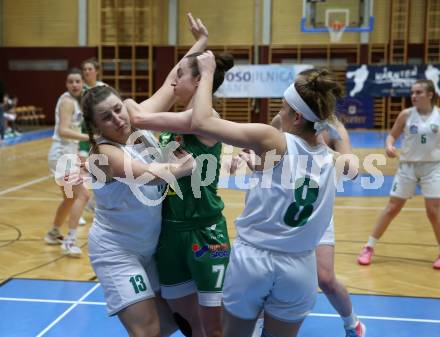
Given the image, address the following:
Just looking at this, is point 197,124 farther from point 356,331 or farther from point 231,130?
point 356,331

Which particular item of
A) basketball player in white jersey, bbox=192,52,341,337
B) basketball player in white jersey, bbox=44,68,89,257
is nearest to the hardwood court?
basketball player in white jersey, bbox=44,68,89,257

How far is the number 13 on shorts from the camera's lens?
2906 millimetres

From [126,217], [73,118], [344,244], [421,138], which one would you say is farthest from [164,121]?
[344,244]

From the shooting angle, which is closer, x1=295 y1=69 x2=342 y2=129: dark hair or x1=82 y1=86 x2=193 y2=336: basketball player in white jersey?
x1=295 y1=69 x2=342 y2=129: dark hair

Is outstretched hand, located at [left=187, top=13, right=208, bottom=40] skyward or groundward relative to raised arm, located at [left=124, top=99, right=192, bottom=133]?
skyward

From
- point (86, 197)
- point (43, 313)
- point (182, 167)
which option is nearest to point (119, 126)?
point (182, 167)

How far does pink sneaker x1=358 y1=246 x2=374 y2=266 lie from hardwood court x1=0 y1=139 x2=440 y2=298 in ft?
0.24

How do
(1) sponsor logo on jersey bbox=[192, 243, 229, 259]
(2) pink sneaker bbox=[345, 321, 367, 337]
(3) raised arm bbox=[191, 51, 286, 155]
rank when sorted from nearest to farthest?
1. (3) raised arm bbox=[191, 51, 286, 155]
2. (1) sponsor logo on jersey bbox=[192, 243, 229, 259]
3. (2) pink sneaker bbox=[345, 321, 367, 337]

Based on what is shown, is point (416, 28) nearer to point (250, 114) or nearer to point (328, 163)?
point (250, 114)

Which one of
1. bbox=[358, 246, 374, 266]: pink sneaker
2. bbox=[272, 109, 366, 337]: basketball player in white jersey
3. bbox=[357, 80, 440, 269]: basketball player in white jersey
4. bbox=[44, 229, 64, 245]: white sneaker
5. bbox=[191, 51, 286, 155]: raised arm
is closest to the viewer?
bbox=[191, 51, 286, 155]: raised arm

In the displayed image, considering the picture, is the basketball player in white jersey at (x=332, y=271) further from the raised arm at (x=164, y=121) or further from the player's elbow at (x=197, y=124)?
the player's elbow at (x=197, y=124)

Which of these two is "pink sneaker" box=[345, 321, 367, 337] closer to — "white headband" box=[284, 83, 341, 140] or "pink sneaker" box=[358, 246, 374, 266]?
"white headband" box=[284, 83, 341, 140]

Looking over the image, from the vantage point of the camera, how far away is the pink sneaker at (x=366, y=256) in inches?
227

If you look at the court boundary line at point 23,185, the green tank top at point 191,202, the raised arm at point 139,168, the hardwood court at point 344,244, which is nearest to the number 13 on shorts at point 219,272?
the green tank top at point 191,202
